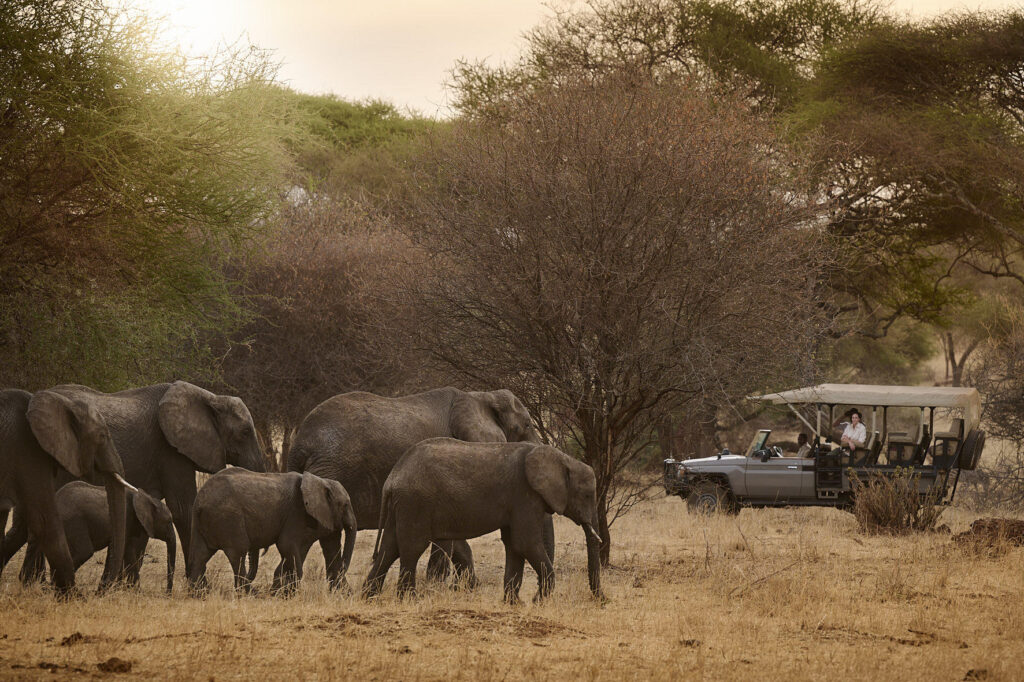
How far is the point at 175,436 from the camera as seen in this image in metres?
12.3

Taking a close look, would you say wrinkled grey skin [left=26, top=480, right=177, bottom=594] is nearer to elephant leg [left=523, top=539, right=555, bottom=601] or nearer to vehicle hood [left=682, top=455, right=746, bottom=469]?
elephant leg [left=523, top=539, right=555, bottom=601]

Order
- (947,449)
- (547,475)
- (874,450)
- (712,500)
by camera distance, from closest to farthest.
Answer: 1. (547,475)
2. (947,449)
3. (874,450)
4. (712,500)

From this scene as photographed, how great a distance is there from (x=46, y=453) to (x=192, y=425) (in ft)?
7.17

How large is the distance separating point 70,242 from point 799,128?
1557 centimetres

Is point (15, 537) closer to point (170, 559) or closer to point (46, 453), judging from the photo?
point (170, 559)

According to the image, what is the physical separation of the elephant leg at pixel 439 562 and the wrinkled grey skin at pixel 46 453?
9.54 ft

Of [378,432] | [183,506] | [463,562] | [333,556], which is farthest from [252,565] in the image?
[463,562]

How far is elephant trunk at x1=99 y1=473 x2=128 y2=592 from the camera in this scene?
35.3ft

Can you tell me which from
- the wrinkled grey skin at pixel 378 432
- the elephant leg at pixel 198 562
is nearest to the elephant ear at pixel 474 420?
the wrinkled grey skin at pixel 378 432

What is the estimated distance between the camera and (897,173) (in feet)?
81.3

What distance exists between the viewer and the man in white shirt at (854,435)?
17.9 m

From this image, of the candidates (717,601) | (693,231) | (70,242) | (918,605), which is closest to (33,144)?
(70,242)

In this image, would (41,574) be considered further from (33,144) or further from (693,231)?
(693,231)

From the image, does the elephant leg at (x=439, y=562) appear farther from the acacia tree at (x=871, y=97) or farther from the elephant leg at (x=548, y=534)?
the acacia tree at (x=871, y=97)
